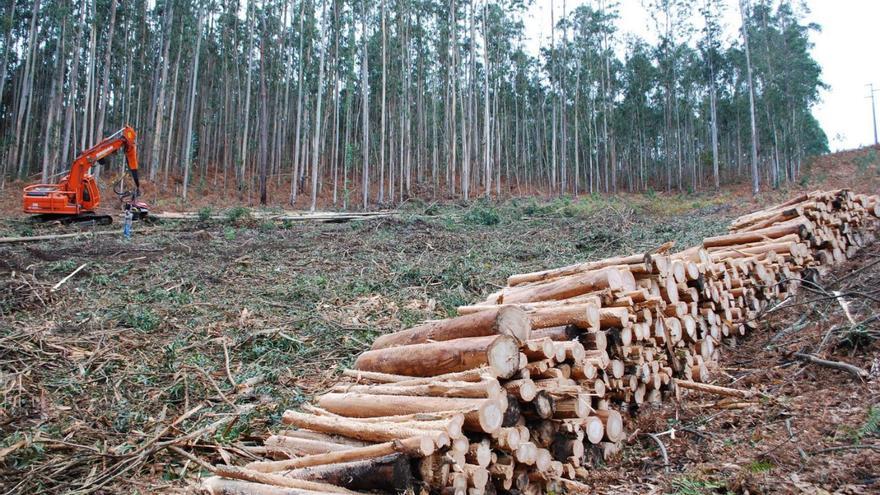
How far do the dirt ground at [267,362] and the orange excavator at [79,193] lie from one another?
406 cm

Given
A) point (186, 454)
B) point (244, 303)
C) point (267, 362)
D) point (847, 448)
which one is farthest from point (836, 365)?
point (244, 303)

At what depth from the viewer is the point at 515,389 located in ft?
10.5

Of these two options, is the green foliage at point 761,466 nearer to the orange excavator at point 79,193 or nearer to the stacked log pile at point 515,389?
the stacked log pile at point 515,389

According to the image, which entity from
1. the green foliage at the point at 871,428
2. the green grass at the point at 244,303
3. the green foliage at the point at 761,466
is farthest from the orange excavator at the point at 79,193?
the green foliage at the point at 871,428

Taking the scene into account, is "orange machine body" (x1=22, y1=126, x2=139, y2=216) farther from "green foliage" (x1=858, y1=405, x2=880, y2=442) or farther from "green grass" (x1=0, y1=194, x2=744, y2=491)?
"green foliage" (x1=858, y1=405, x2=880, y2=442)

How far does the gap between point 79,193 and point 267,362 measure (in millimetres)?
13290

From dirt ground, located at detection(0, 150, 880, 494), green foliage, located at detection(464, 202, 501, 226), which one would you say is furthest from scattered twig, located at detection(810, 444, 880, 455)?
green foliage, located at detection(464, 202, 501, 226)

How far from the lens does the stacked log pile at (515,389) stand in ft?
9.18

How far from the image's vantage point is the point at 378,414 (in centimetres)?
338

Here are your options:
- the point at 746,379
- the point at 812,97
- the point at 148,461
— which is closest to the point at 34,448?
the point at 148,461

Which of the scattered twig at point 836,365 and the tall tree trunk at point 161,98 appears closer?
the scattered twig at point 836,365

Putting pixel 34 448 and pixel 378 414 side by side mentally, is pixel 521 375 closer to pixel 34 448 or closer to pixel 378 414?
pixel 378 414

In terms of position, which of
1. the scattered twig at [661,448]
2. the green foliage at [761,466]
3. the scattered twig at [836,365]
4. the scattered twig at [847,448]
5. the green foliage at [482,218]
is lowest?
the scattered twig at [661,448]

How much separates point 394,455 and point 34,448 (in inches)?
123
